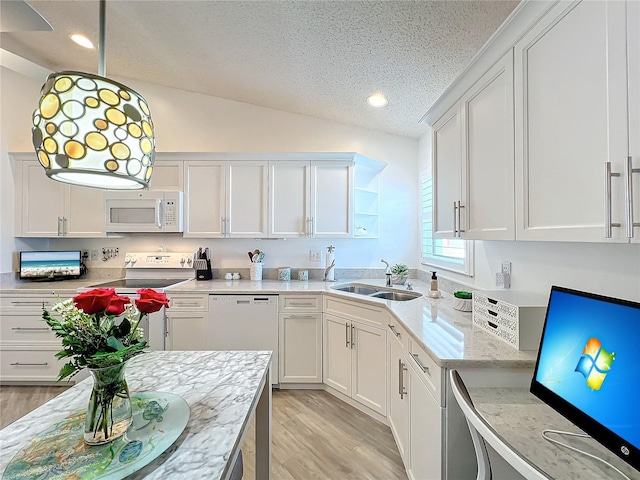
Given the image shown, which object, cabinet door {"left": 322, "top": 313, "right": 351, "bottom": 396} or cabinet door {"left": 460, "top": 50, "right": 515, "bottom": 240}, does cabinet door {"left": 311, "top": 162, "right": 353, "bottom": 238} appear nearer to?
cabinet door {"left": 322, "top": 313, "right": 351, "bottom": 396}

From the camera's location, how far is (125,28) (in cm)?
229

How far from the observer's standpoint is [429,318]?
1718 mm

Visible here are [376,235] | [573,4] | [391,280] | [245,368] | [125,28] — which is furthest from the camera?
[376,235]

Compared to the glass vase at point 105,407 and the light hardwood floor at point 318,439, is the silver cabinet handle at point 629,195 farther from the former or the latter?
the light hardwood floor at point 318,439

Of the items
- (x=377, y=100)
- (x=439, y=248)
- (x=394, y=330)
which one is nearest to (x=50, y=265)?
(x=394, y=330)

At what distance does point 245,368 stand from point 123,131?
1045mm

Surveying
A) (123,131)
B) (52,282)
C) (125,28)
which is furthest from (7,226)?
(123,131)

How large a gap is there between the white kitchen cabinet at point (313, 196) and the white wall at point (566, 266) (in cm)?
138

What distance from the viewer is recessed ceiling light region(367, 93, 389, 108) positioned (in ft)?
8.10

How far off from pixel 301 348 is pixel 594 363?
2225 mm

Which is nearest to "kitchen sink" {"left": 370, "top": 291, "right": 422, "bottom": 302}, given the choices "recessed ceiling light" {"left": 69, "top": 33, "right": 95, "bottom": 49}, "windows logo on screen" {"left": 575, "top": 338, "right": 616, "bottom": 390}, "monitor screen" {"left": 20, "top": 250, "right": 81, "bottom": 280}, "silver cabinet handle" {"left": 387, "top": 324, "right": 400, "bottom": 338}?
"silver cabinet handle" {"left": 387, "top": 324, "right": 400, "bottom": 338}

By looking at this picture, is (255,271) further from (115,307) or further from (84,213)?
(115,307)

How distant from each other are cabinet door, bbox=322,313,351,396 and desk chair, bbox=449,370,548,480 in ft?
4.78

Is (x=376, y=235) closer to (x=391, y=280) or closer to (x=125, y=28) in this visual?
(x=391, y=280)
